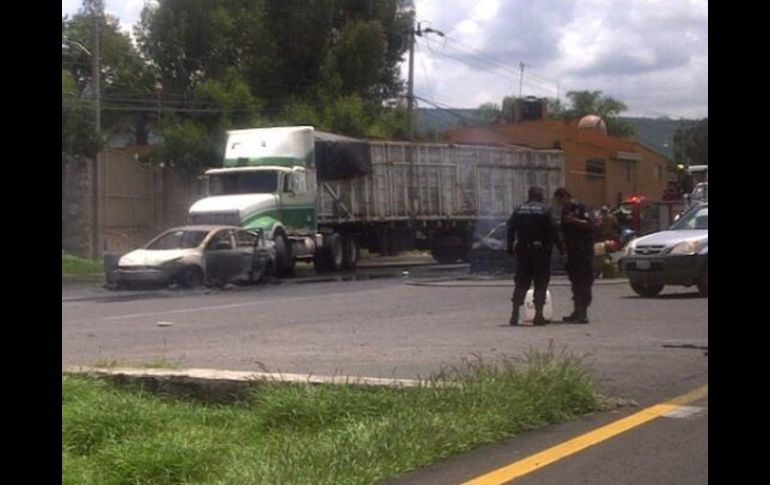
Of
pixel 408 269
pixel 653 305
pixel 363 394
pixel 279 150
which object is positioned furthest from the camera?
pixel 408 269

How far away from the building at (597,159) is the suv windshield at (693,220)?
231 centimetres

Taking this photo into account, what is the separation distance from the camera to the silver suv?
620 inches

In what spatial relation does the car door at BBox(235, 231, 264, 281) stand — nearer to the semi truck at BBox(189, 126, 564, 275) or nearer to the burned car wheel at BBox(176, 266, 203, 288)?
the semi truck at BBox(189, 126, 564, 275)

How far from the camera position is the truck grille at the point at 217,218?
2405cm

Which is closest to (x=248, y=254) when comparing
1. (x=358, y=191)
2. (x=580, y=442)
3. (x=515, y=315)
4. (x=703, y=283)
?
(x=358, y=191)

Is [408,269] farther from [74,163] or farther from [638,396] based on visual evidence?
[638,396]

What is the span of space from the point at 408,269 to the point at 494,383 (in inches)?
764

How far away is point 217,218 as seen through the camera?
79.8 ft

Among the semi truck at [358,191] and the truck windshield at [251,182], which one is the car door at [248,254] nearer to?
the semi truck at [358,191]

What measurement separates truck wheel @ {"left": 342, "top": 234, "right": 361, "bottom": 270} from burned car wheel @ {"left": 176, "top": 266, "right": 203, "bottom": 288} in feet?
18.8

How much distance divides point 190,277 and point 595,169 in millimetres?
7490

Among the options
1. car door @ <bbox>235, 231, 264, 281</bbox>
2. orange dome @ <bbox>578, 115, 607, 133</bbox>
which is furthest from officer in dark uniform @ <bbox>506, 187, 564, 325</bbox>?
car door @ <bbox>235, 231, 264, 281</bbox>
